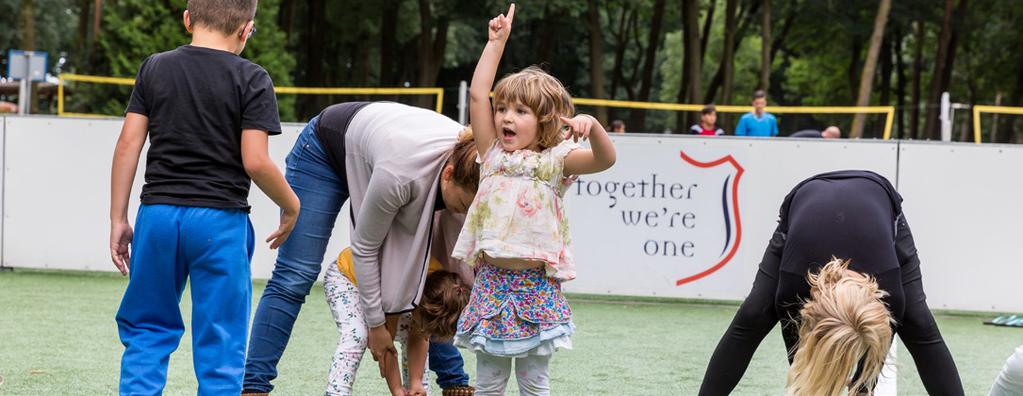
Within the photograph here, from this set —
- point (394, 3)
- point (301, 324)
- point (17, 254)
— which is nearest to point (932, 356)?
point (301, 324)

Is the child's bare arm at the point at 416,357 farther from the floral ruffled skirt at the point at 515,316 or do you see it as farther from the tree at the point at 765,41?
the tree at the point at 765,41

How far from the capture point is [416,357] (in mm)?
4652

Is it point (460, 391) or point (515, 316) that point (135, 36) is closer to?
point (460, 391)

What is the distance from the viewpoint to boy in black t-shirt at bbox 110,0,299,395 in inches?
149

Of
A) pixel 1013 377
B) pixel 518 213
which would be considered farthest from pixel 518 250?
pixel 1013 377

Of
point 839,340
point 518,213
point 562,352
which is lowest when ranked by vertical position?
point 562,352

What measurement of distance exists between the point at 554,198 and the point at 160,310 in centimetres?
120

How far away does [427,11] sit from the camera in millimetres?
28500

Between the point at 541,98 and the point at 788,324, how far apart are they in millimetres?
1114

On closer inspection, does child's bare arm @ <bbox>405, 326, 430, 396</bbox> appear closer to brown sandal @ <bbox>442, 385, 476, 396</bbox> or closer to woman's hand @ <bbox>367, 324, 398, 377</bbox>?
woman's hand @ <bbox>367, 324, 398, 377</bbox>

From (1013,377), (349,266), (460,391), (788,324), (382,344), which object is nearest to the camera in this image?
(1013,377)

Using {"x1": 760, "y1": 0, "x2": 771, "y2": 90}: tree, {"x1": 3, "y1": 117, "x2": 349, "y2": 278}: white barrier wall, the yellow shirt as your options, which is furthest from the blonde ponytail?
{"x1": 760, "y1": 0, "x2": 771, "y2": 90}: tree

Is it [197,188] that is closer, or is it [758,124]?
[197,188]

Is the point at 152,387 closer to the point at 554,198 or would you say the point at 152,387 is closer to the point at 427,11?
the point at 554,198
